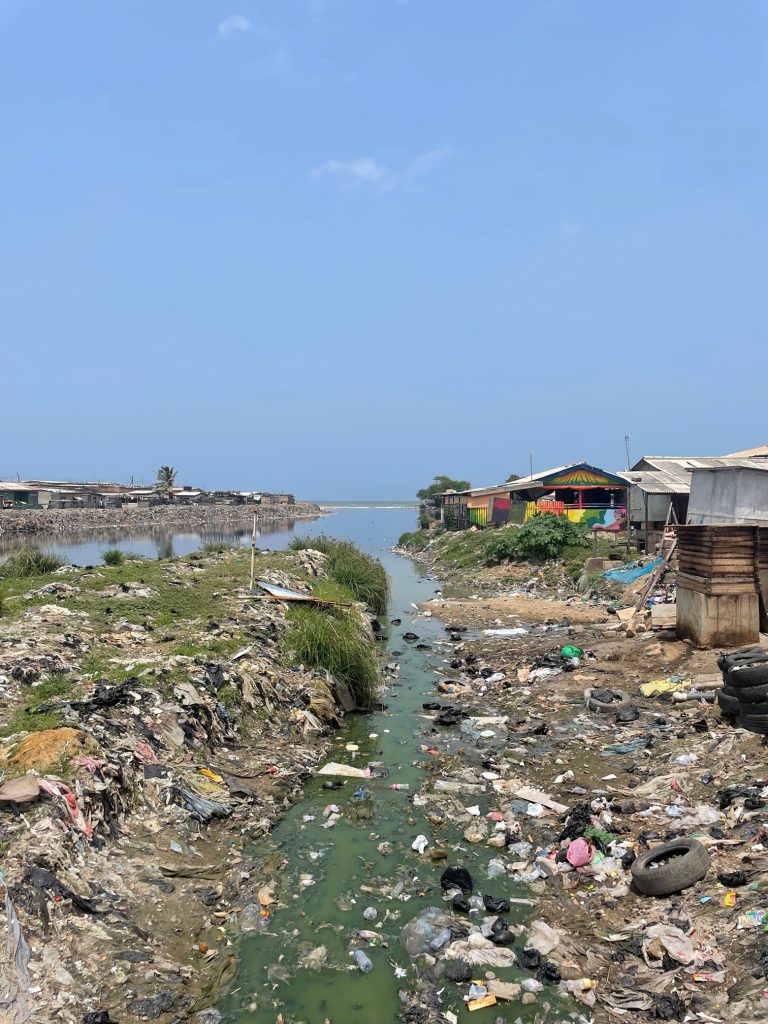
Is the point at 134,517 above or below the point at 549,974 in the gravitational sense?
above

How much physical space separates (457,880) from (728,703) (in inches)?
173

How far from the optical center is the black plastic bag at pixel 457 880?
5.52 metres

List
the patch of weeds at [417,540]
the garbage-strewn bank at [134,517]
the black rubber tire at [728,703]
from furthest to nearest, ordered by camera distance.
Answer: the garbage-strewn bank at [134,517]
the patch of weeds at [417,540]
the black rubber tire at [728,703]

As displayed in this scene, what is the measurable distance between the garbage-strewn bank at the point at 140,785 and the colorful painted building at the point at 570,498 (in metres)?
22.6

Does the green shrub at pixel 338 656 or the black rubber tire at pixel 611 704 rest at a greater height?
the green shrub at pixel 338 656

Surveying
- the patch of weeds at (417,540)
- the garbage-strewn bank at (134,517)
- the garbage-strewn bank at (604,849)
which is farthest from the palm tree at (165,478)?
the garbage-strewn bank at (604,849)

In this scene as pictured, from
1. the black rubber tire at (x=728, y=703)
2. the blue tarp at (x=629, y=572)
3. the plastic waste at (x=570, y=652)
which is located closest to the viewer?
the black rubber tire at (x=728, y=703)

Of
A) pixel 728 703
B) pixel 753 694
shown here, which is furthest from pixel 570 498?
pixel 753 694

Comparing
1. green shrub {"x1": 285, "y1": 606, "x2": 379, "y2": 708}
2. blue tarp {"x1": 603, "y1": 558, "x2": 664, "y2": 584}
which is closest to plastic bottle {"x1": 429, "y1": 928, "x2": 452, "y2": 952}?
green shrub {"x1": 285, "y1": 606, "x2": 379, "y2": 708}

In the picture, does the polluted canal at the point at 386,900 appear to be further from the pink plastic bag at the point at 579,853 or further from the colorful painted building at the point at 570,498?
the colorful painted building at the point at 570,498

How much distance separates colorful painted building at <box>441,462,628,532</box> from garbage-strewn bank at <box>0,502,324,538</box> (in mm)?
18572

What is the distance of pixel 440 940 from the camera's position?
15.8 ft

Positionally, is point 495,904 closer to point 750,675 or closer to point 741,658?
point 750,675

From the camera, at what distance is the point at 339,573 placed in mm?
19938
